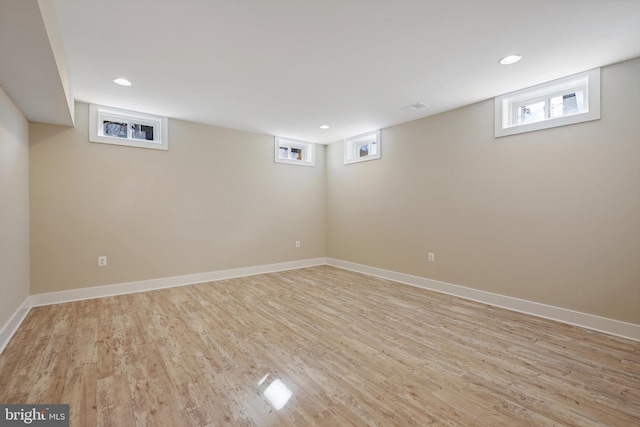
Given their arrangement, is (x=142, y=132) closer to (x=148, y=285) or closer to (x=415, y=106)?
(x=148, y=285)

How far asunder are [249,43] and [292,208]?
137 inches

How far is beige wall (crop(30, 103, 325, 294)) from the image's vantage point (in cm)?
343

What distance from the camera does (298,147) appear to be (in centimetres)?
575

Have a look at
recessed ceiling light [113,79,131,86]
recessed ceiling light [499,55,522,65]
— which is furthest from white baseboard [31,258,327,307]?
recessed ceiling light [499,55,522,65]

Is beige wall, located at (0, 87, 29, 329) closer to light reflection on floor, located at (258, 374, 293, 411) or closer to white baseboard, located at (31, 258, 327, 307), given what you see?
white baseboard, located at (31, 258, 327, 307)

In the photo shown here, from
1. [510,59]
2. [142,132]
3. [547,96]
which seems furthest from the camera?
[142,132]

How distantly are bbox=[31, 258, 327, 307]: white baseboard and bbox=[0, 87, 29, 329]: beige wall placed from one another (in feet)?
0.86

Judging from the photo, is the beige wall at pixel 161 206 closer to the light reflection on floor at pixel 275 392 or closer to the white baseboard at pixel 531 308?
the white baseboard at pixel 531 308

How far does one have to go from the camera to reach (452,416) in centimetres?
154

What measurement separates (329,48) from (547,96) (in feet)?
8.44

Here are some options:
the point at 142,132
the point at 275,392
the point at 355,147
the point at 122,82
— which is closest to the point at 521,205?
the point at 355,147

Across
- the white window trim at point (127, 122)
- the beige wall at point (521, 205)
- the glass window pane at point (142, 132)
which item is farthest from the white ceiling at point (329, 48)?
the beige wall at point (521, 205)

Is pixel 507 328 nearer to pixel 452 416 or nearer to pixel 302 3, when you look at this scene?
pixel 452 416

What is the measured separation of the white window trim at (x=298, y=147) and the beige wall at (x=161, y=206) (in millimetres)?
123
